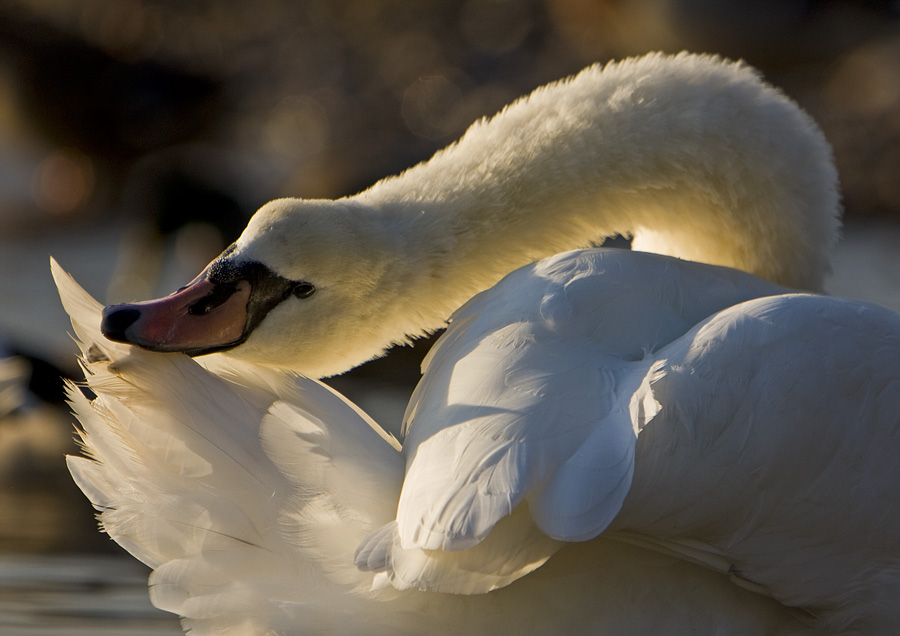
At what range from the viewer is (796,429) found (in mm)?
2799

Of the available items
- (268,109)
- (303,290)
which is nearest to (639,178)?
(303,290)

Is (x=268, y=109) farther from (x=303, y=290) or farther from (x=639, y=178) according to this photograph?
(x=303, y=290)

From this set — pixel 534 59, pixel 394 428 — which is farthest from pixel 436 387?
pixel 534 59

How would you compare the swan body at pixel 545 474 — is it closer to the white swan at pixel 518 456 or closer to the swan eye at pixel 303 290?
the white swan at pixel 518 456

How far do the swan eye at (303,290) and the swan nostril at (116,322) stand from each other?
0.49 m

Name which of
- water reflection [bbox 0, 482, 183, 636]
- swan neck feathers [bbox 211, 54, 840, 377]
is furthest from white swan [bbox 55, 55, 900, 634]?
water reflection [bbox 0, 482, 183, 636]

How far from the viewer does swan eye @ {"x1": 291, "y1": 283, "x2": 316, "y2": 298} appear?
3.52 meters

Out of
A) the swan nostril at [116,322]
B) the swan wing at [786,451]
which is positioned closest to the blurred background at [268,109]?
the swan nostril at [116,322]

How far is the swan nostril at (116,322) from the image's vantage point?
3.07m

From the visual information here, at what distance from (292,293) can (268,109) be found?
13775 mm

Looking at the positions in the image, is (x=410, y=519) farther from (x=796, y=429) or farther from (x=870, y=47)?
(x=870, y=47)

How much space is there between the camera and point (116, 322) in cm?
309

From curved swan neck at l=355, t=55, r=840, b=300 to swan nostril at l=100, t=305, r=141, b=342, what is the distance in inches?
34.7

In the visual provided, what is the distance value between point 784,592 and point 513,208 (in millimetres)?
1408
